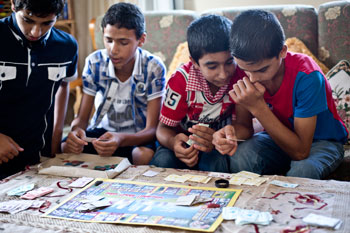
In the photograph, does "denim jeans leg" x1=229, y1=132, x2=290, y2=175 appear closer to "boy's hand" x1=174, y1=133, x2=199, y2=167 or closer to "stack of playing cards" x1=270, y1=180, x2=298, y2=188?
"boy's hand" x1=174, y1=133, x2=199, y2=167

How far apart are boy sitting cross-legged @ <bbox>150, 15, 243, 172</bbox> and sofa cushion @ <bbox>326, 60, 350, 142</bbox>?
643 millimetres

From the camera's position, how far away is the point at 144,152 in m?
2.06

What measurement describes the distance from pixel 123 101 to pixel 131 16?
16.7 inches

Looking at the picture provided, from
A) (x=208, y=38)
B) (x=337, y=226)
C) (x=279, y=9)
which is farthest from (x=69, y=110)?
(x=337, y=226)

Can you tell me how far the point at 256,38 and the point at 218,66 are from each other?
0.21 meters

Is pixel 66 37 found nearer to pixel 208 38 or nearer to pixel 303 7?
pixel 208 38

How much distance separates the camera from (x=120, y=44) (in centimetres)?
207

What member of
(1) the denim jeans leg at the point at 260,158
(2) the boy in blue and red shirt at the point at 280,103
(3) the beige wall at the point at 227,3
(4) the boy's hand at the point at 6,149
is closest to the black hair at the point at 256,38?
(2) the boy in blue and red shirt at the point at 280,103

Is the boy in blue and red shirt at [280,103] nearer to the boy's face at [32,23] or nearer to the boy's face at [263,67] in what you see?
the boy's face at [263,67]

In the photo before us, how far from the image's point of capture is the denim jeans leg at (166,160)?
1.90 m

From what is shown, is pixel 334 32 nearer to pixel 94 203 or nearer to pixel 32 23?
pixel 32 23

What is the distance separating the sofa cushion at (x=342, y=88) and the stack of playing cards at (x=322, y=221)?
1.18m

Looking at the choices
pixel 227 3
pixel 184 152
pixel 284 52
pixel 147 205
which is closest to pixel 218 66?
pixel 284 52

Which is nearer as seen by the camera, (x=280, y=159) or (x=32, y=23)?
(x=32, y=23)
